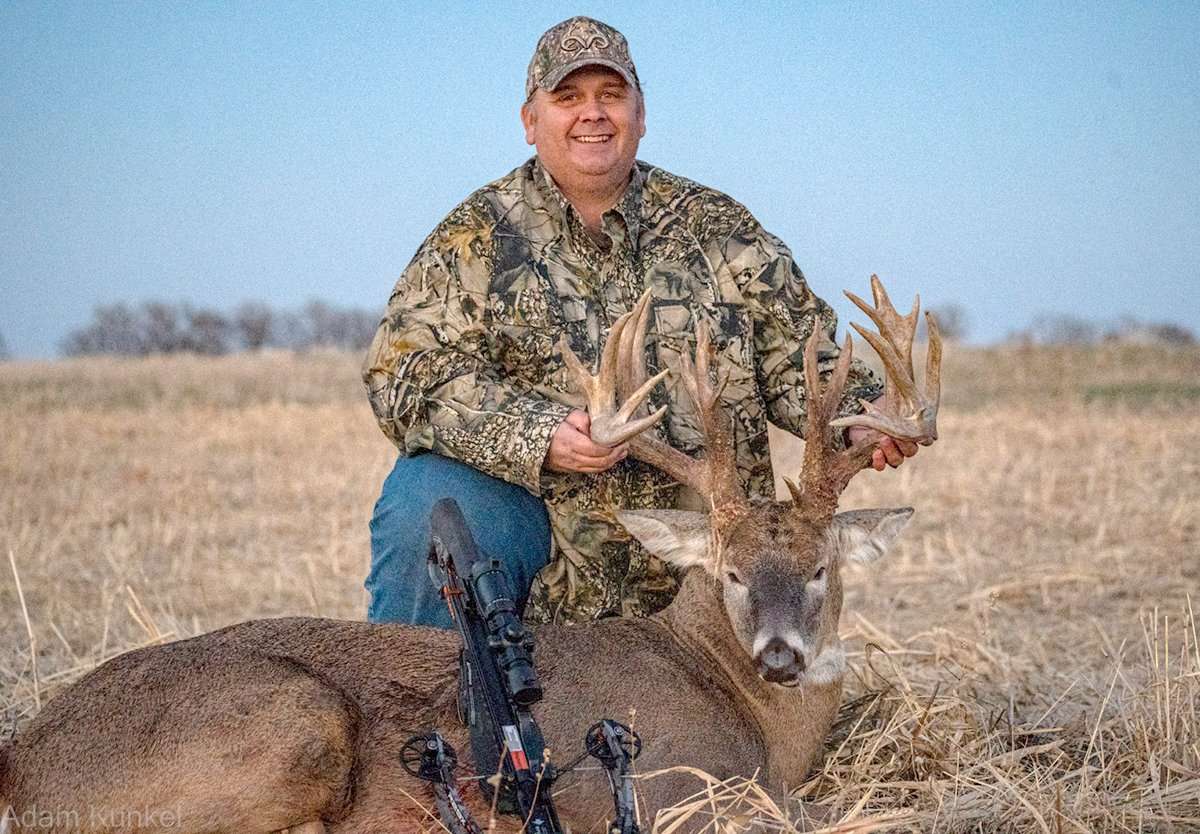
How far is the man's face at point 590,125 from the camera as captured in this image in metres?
5.64

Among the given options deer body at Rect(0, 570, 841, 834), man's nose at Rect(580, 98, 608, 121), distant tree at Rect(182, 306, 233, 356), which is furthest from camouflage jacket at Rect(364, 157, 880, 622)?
distant tree at Rect(182, 306, 233, 356)

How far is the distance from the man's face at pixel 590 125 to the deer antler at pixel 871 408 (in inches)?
53.0

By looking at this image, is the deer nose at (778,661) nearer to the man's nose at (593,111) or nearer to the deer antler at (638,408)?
the deer antler at (638,408)

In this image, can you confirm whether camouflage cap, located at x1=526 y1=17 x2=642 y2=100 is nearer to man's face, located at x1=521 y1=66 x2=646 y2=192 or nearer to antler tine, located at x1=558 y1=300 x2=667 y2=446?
man's face, located at x1=521 y1=66 x2=646 y2=192

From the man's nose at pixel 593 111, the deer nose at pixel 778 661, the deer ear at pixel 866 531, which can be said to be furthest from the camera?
the man's nose at pixel 593 111

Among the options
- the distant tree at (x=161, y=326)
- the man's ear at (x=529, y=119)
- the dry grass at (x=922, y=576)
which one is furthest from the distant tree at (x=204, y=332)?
the man's ear at (x=529, y=119)

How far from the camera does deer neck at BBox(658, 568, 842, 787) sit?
15.3 feet

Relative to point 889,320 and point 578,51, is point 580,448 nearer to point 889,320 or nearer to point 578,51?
point 889,320

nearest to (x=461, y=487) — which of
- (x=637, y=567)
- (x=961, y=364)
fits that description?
(x=637, y=567)

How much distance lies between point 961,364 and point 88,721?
2565cm

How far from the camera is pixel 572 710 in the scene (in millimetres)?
4395

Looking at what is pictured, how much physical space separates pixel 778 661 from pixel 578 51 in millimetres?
2699

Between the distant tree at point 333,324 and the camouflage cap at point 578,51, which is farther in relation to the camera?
the distant tree at point 333,324

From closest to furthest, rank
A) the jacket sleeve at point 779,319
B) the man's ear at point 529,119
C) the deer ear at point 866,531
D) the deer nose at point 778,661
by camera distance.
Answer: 1. the deer nose at point 778,661
2. the deer ear at point 866,531
3. the jacket sleeve at point 779,319
4. the man's ear at point 529,119
